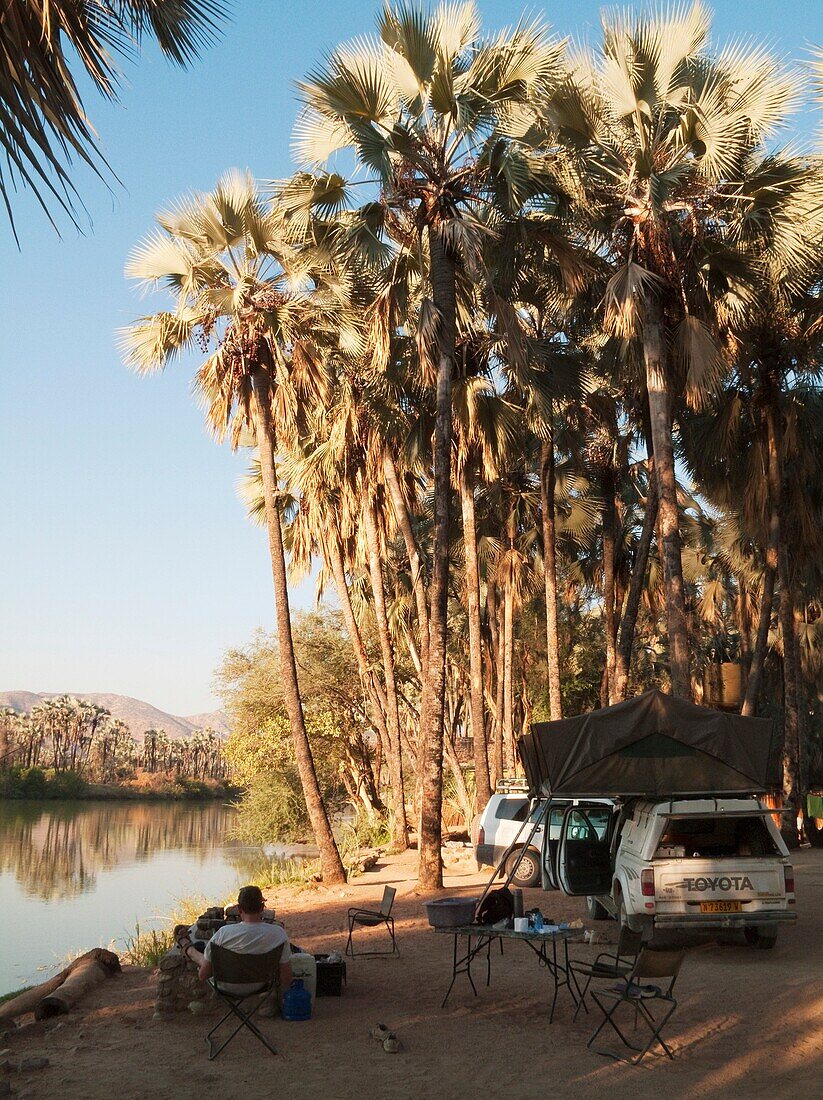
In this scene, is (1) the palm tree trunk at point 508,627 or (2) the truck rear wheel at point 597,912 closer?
(2) the truck rear wheel at point 597,912

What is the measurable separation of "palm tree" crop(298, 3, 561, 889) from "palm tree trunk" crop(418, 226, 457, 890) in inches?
0.6

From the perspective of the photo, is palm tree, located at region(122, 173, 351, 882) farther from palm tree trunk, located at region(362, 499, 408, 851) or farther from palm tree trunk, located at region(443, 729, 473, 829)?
palm tree trunk, located at region(443, 729, 473, 829)

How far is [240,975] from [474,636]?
14.9 meters

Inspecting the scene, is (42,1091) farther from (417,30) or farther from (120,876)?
(120,876)

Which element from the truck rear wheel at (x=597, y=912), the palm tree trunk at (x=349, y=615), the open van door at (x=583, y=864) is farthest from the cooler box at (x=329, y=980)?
the palm tree trunk at (x=349, y=615)

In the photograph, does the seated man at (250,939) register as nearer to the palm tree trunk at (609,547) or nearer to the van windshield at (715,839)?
the van windshield at (715,839)

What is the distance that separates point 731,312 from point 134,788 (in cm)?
9918

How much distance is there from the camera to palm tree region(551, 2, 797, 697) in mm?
16516

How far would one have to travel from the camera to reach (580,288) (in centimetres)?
1781

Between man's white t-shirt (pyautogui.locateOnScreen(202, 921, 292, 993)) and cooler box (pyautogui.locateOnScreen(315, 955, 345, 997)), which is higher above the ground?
man's white t-shirt (pyautogui.locateOnScreen(202, 921, 292, 993))

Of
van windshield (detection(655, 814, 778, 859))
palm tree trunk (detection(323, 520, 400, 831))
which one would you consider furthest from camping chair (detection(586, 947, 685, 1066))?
palm tree trunk (detection(323, 520, 400, 831))

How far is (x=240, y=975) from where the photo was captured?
738 cm

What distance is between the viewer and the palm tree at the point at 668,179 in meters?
16.5

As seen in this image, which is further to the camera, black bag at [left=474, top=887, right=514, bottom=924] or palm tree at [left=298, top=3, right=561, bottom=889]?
palm tree at [left=298, top=3, right=561, bottom=889]
